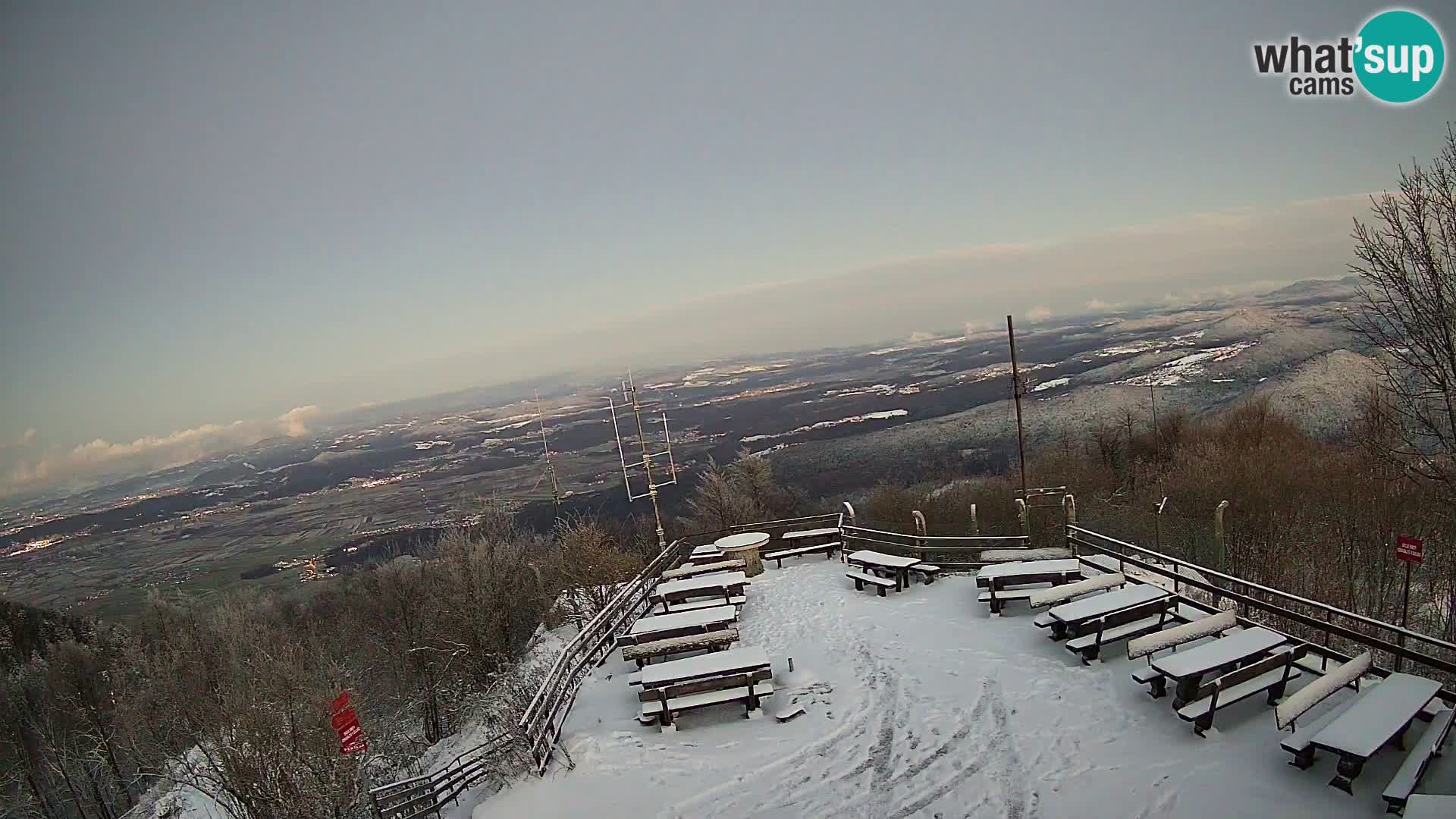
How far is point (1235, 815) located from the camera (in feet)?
18.5

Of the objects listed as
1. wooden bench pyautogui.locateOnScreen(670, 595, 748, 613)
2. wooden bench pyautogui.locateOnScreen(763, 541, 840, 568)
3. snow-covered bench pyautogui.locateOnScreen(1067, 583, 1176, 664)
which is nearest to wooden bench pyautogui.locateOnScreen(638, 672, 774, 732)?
wooden bench pyautogui.locateOnScreen(670, 595, 748, 613)

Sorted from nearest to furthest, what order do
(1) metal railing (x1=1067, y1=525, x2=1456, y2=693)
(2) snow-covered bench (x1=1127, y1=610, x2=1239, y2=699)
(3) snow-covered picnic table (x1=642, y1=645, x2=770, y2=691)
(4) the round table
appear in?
(1) metal railing (x1=1067, y1=525, x2=1456, y2=693), (2) snow-covered bench (x1=1127, y1=610, x2=1239, y2=699), (3) snow-covered picnic table (x1=642, y1=645, x2=770, y2=691), (4) the round table

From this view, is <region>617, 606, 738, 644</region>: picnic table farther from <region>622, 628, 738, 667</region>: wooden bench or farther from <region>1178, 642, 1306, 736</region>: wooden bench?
<region>1178, 642, 1306, 736</region>: wooden bench

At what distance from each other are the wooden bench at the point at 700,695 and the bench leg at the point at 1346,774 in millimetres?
5914

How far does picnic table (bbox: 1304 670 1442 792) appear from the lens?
5.55m

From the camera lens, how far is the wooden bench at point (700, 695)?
8.95m

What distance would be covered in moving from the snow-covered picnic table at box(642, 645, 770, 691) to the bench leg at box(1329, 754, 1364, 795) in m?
5.95

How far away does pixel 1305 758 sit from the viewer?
6008 millimetres

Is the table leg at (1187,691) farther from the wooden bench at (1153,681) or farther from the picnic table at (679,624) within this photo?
the picnic table at (679,624)

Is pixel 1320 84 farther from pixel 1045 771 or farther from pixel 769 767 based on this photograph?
pixel 769 767

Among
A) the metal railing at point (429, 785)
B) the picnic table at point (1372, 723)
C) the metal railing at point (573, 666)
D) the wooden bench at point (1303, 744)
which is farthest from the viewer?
the metal railing at point (573, 666)

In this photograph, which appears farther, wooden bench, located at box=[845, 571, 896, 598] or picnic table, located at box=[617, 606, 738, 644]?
wooden bench, located at box=[845, 571, 896, 598]

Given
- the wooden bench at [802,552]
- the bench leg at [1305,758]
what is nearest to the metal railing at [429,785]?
the bench leg at [1305,758]

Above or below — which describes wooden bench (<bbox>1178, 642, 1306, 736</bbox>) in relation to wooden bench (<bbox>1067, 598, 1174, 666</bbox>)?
above
